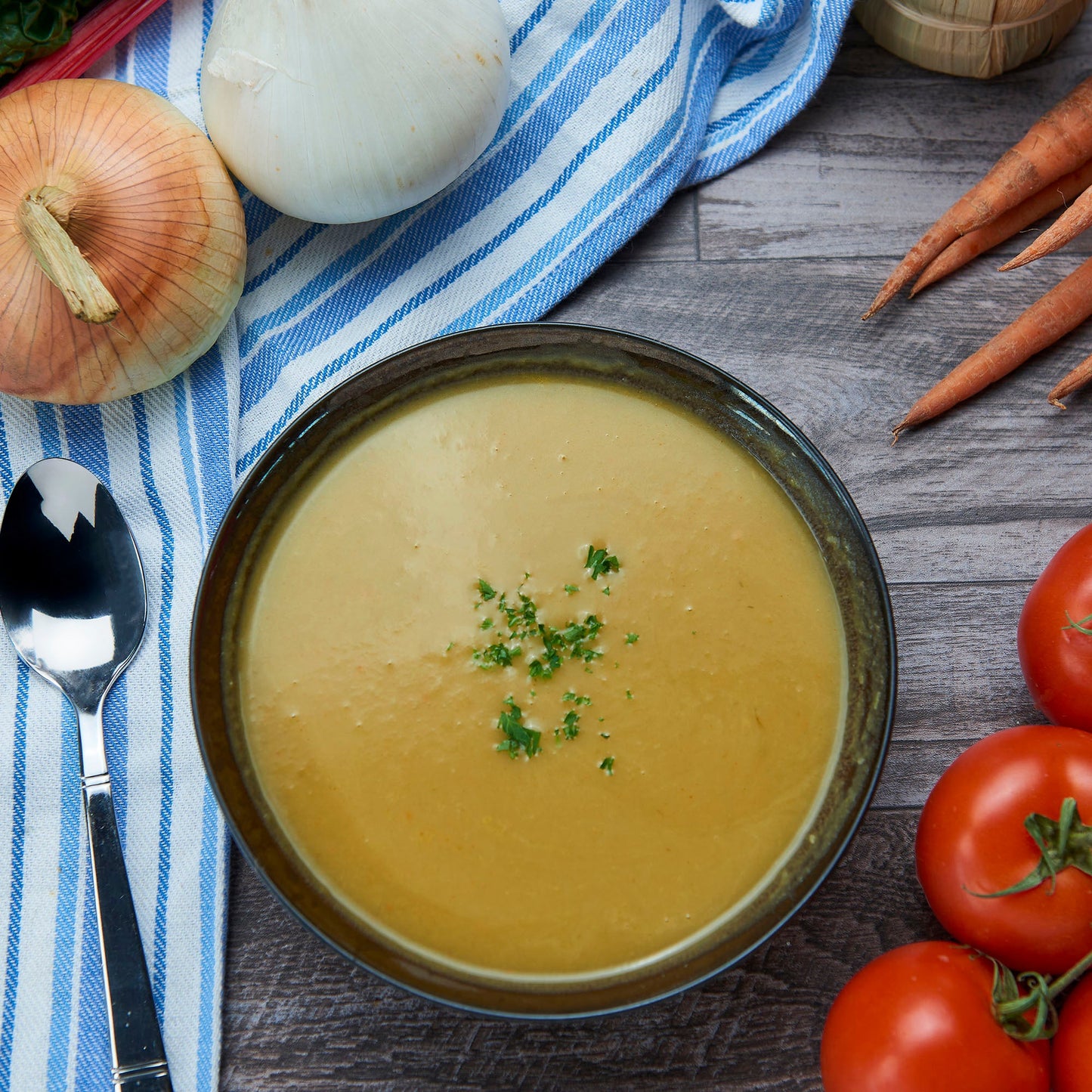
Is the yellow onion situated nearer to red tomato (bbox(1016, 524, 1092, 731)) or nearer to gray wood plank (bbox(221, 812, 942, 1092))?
gray wood plank (bbox(221, 812, 942, 1092))

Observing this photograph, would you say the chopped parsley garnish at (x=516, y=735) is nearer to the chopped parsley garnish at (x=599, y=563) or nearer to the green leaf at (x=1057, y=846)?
the chopped parsley garnish at (x=599, y=563)

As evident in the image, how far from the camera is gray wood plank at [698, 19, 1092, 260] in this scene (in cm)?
173

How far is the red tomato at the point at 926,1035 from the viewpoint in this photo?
4.35ft

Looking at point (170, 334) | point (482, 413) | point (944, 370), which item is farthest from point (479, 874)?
point (944, 370)

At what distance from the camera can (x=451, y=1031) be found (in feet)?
5.00

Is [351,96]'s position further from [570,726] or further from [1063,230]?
[1063,230]

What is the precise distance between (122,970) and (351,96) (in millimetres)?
1325

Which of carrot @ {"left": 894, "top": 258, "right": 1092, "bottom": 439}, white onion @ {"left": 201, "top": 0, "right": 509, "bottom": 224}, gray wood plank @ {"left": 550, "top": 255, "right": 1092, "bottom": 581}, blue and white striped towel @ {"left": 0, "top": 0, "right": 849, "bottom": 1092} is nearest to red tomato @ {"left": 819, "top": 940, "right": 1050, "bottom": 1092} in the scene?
gray wood plank @ {"left": 550, "top": 255, "right": 1092, "bottom": 581}

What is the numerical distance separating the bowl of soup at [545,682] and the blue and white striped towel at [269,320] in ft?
0.71

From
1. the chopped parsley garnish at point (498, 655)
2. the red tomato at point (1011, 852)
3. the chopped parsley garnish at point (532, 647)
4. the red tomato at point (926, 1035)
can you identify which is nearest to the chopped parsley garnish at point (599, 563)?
the chopped parsley garnish at point (532, 647)

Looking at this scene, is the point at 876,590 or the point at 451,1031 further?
the point at 451,1031

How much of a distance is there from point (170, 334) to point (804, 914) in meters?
1.34

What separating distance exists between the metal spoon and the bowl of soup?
0.25 metres

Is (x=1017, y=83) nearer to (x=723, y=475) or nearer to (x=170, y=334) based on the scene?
(x=723, y=475)
